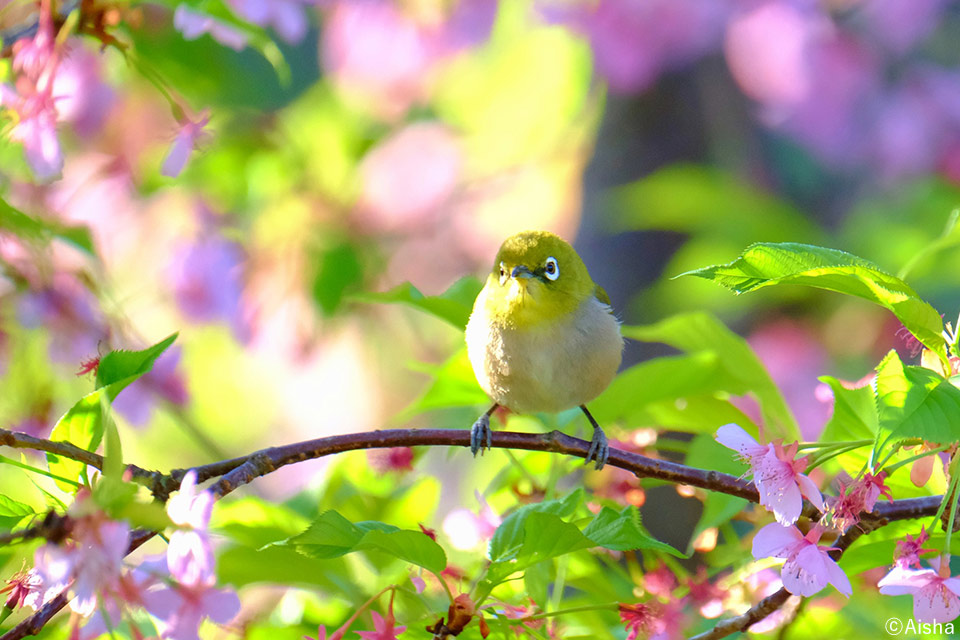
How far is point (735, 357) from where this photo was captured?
163cm

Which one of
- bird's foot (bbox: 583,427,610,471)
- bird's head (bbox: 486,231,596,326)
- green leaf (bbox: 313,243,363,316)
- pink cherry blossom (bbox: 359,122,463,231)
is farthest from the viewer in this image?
pink cherry blossom (bbox: 359,122,463,231)

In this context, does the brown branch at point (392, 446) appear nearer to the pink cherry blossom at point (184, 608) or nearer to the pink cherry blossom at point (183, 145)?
the pink cherry blossom at point (184, 608)

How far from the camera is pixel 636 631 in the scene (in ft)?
4.51

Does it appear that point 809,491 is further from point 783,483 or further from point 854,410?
point 854,410

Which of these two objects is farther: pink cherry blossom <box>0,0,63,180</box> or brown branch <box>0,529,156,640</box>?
pink cherry blossom <box>0,0,63,180</box>

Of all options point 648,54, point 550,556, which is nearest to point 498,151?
point 648,54

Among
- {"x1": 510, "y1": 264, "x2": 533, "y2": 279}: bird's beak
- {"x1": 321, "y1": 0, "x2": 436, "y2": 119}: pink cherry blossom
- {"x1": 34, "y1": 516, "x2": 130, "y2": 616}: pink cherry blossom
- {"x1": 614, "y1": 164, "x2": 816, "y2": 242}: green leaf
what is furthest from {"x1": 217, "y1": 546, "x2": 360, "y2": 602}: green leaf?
{"x1": 321, "y1": 0, "x2": 436, "y2": 119}: pink cherry blossom

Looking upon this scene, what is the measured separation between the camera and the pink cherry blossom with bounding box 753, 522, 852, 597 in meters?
1.18

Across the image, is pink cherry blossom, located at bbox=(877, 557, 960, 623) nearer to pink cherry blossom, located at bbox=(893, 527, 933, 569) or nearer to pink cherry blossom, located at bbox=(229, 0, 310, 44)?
pink cherry blossom, located at bbox=(893, 527, 933, 569)

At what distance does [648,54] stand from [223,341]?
2872mm

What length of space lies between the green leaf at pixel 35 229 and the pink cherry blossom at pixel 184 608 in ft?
2.49

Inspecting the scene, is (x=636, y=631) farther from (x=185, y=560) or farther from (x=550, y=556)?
(x=185, y=560)

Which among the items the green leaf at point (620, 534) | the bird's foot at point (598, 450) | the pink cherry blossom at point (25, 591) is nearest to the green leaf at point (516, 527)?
the green leaf at point (620, 534)

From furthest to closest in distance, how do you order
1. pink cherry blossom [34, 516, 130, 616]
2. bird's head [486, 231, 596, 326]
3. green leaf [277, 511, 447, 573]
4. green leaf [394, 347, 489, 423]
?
bird's head [486, 231, 596, 326]
green leaf [394, 347, 489, 423]
green leaf [277, 511, 447, 573]
pink cherry blossom [34, 516, 130, 616]
